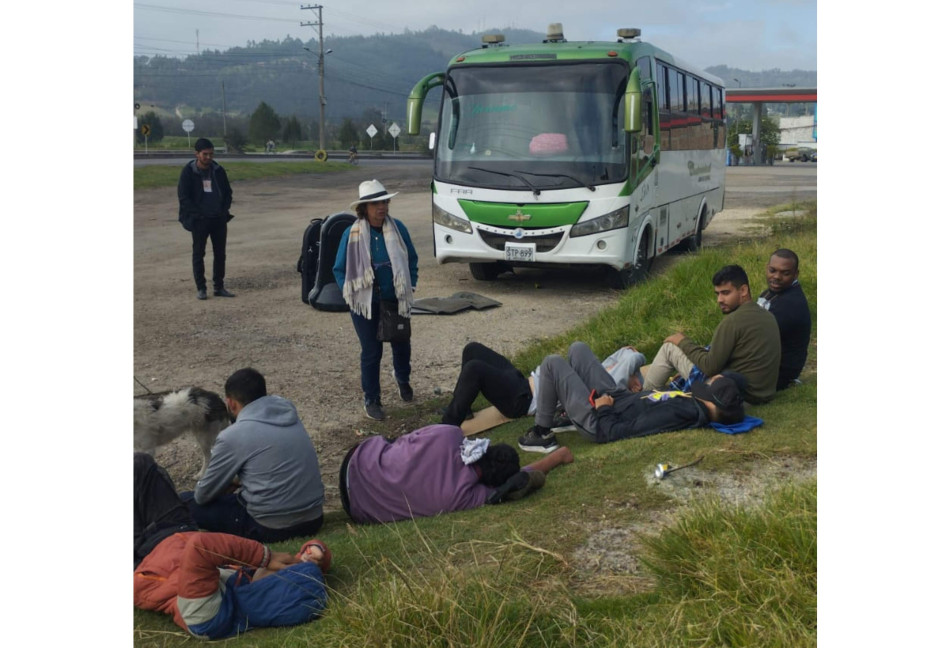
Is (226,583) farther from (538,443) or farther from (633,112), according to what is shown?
(633,112)

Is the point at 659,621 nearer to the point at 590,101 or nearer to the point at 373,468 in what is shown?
the point at 373,468

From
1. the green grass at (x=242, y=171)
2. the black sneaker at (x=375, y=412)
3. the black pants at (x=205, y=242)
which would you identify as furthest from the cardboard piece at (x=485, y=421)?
the green grass at (x=242, y=171)

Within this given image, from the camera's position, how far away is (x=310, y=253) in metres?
8.72

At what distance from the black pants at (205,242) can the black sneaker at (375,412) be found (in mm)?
5184

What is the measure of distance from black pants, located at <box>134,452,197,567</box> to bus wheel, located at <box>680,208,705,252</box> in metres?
14.0

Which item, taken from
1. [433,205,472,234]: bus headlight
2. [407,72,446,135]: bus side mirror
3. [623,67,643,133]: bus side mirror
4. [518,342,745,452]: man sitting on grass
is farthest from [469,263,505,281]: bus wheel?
[518,342,745,452]: man sitting on grass

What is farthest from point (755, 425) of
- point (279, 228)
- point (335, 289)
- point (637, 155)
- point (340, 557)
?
point (279, 228)

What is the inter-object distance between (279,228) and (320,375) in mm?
13619

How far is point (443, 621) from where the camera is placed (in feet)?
11.0

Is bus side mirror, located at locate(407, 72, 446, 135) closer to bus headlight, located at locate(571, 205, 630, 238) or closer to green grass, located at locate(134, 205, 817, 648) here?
bus headlight, located at locate(571, 205, 630, 238)

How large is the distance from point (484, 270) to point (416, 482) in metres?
9.20

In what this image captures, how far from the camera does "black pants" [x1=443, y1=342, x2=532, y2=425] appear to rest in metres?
7.04

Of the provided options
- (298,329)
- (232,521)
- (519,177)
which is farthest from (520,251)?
(232,521)
